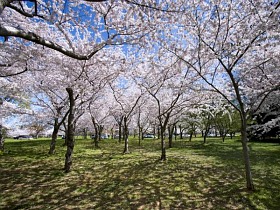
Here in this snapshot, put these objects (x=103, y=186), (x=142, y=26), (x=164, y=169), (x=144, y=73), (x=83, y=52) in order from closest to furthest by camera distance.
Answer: (x=142, y=26)
(x=103, y=186)
(x=83, y=52)
(x=164, y=169)
(x=144, y=73)

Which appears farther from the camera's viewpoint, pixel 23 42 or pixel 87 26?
pixel 23 42

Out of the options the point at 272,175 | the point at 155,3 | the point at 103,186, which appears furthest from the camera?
the point at 272,175

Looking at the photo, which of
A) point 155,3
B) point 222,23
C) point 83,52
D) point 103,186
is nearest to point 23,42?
point 83,52

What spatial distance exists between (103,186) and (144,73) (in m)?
8.01

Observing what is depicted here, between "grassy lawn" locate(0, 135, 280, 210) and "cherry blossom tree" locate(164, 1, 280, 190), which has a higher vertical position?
"cherry blossom tree" locate(164, 1, 280, 190)

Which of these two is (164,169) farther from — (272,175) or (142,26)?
(142,26)

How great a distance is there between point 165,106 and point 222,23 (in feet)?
32.3

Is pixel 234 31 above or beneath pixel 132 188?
above

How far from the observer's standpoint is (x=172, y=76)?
1191cm

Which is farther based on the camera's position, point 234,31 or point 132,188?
point 132,188

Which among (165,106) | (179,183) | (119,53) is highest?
(119,53)

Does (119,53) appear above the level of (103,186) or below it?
above

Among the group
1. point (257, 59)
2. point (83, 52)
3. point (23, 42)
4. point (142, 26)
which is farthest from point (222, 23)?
point (23, 42)

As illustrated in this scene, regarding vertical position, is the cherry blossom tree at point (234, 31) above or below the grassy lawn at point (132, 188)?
above
